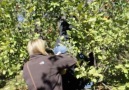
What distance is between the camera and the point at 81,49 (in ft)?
17.7

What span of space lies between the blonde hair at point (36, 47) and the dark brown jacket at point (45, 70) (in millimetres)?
81

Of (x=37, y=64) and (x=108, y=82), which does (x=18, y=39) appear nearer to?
(x=37, y=64)

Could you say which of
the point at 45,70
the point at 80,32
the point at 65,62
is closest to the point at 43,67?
the point at 45,70

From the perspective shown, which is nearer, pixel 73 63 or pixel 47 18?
pixel 73 63

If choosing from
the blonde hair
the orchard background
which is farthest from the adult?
the orchard background

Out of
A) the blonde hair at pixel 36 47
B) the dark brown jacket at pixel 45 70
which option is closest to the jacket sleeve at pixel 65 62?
the dark brown jacket at pixel 45 70

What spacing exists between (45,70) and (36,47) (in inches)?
17.3

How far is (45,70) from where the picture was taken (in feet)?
17.2

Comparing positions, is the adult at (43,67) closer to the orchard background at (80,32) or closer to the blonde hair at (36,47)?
the blonde hair at (36,47)

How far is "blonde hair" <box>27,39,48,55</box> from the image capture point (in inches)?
211

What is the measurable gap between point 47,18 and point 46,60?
102cm

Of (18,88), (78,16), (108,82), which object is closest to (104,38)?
(78,16)

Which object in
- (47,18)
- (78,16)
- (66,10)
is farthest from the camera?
(47,18)

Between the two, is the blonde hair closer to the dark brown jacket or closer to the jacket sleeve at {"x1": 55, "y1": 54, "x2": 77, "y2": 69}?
the dark brown jacket
